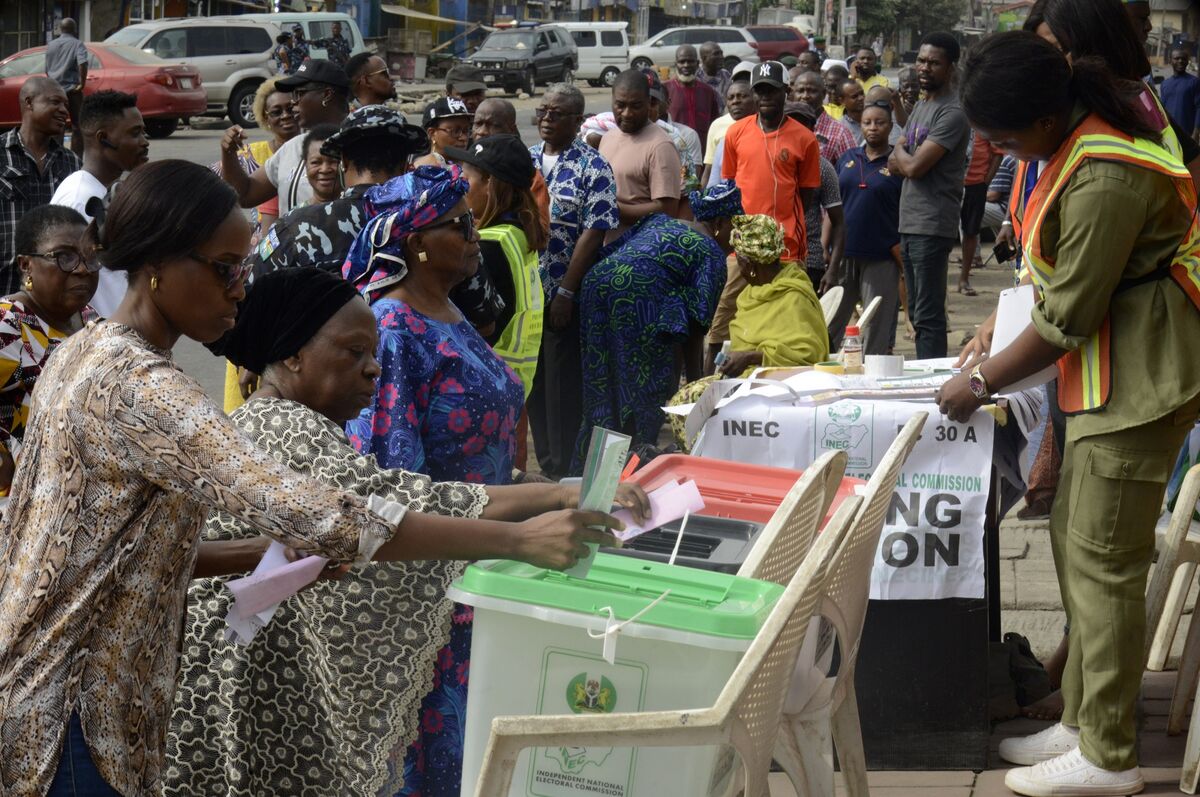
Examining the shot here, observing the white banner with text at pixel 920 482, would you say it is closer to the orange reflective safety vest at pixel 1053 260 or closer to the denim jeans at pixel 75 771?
the orange reflective safety vest at pixel 1053 260

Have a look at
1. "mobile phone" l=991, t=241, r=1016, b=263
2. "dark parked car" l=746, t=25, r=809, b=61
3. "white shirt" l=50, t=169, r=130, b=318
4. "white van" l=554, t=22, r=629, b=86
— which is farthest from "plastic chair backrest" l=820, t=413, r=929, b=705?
"dark parked car" l=746, t=25, r=809, b=61

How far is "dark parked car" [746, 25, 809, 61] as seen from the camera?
3878cm

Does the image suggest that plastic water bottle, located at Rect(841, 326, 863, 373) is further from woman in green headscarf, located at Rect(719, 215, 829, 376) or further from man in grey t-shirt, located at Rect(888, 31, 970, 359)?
man in grey t-shirt, located at Rect(888, 31, 970, 359)

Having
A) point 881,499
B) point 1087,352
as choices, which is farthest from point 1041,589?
point 881,499

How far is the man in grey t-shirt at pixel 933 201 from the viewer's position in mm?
8156

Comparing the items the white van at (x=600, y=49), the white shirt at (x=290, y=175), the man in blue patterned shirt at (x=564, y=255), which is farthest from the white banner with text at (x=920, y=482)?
the white van at (x=600, y=49)

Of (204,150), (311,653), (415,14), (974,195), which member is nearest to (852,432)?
(311,653)

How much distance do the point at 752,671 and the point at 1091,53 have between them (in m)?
2.44

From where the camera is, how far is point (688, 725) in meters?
2.20

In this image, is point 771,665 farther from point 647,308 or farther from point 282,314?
point 647,308

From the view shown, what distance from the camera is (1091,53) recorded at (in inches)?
154

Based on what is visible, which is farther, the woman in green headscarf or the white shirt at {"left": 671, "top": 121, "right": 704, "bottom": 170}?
the white shirt at {"left": 671, "top": 121, "right": 704, "bottom": 170}

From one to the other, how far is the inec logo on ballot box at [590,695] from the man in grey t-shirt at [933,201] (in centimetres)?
604

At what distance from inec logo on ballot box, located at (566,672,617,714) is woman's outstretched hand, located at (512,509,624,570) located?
8.3 inches
